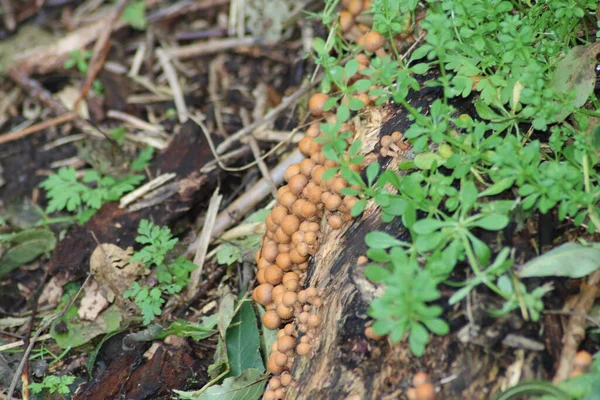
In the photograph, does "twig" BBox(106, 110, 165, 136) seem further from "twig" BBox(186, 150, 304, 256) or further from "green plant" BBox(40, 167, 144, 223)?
"twig" BBox(186, 150, 304, 256)

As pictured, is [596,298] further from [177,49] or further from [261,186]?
[177,49]

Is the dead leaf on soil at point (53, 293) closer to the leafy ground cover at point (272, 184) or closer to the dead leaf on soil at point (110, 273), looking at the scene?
the leafy ground cover at point (272, 184)

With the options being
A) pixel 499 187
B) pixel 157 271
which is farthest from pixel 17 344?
pixel 499 187

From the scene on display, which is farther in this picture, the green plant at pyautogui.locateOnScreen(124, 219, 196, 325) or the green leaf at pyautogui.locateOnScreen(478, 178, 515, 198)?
the green plant at pyautogui.locateOnScreen(124, 219, 196, 325)

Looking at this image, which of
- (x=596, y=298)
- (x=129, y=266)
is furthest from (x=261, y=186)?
(x=596, y=298)

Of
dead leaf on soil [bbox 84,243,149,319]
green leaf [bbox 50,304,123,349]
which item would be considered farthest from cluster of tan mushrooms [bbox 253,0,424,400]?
green leaf [bbox 50,304,123,349]

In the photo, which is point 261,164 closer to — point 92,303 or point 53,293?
point 92,303
